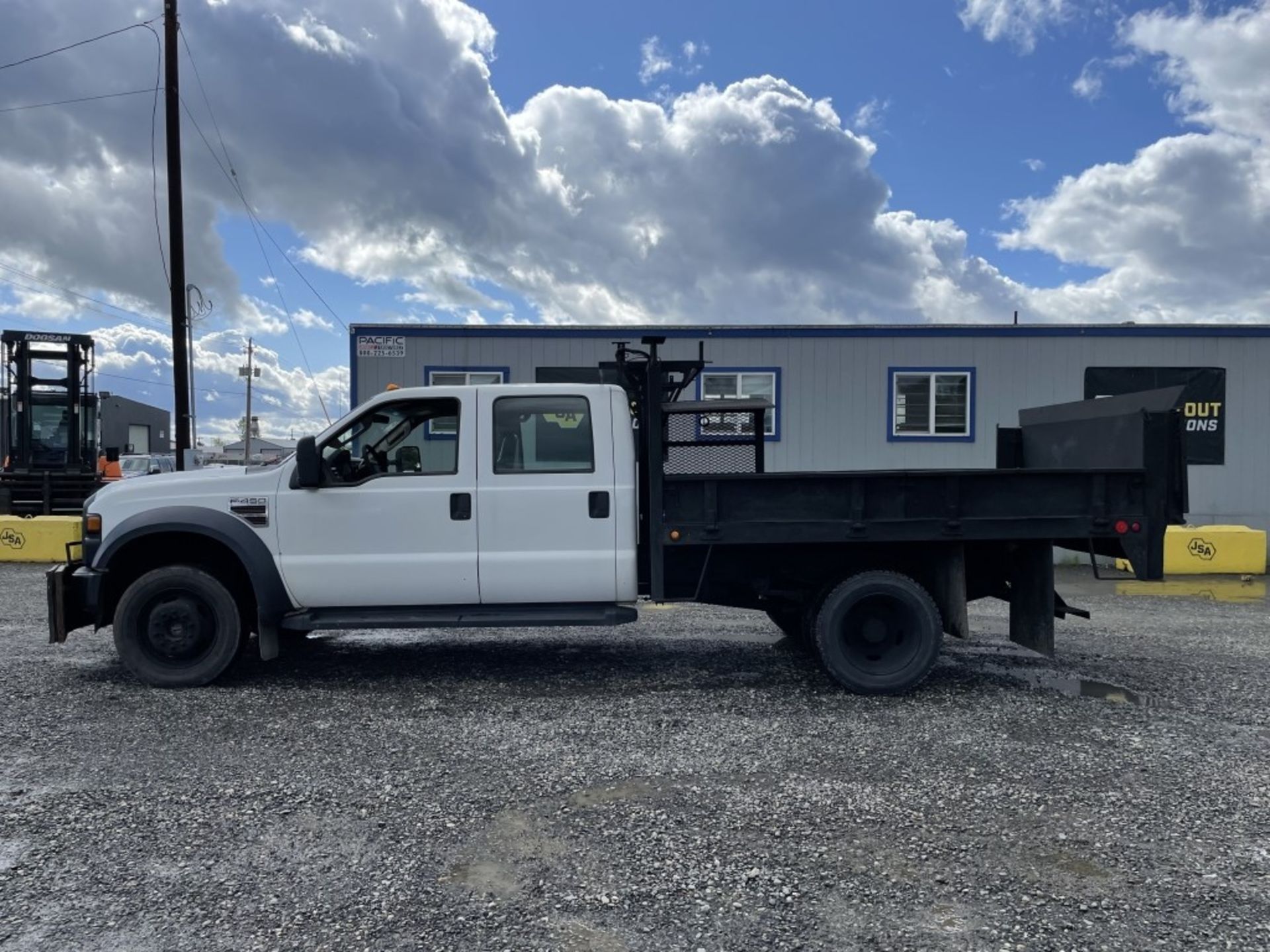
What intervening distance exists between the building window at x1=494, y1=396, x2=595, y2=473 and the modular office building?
24.8 ft

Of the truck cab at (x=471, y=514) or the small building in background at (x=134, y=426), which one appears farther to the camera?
the small building in background at (x=134, y=426)

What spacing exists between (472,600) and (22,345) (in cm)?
1610

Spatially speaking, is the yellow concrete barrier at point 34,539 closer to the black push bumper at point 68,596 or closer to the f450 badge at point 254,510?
the black push bumper at point 68,596

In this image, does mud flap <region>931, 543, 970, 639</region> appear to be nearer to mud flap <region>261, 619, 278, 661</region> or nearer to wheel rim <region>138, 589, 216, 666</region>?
mud flap <region>261, 619, 278, 661</region>

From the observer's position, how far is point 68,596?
573 centimetres

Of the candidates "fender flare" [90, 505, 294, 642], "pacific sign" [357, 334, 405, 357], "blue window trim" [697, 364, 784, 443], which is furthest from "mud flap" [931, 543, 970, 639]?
"pacific sign" [357, 334, 405, 357]

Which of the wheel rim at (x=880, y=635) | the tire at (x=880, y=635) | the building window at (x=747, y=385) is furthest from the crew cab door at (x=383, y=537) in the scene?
the building window at (x=747, y=385)

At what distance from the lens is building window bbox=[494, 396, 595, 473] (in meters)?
5.77

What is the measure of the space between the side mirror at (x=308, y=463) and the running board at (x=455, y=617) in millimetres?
864

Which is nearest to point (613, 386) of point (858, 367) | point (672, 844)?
point (672, 844)

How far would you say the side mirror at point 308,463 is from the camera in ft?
18.2

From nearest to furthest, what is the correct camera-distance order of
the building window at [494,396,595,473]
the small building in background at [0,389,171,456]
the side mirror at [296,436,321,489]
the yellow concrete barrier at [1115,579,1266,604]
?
the side mirror at [296,436,321,489] < the building window at [494,396,595,473] < the yellow concrete barrier at [1115,579,1266,604] < the small building in background at [0,389,171,456]

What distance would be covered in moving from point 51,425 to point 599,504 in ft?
54.4

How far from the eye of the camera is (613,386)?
5.91 metres
